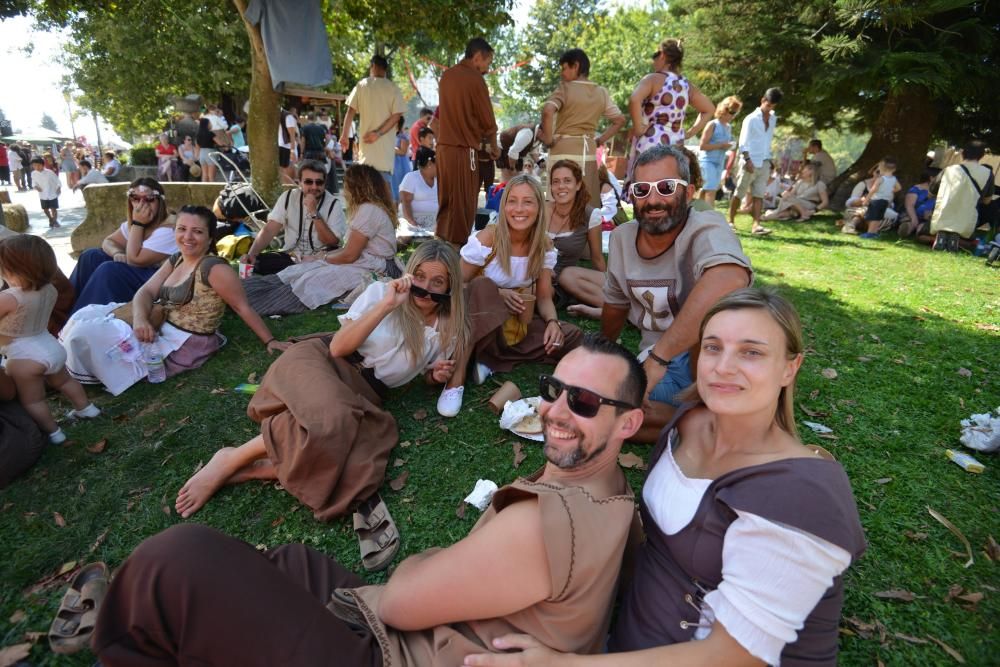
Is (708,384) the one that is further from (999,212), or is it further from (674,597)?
(999,212)

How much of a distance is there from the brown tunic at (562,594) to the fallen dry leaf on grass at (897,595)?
67.6 inches

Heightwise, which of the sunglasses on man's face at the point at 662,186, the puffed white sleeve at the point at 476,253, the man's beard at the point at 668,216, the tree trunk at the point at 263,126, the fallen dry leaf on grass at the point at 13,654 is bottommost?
the fallen dry leaf on grass at the point at 13,654

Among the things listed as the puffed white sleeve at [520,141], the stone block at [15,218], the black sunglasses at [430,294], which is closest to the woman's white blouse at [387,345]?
the black sunglasses at [430,294]

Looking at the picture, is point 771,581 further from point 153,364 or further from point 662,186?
point 153,364

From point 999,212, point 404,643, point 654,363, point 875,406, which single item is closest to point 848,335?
point 875,406

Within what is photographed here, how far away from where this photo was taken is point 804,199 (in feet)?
44.9

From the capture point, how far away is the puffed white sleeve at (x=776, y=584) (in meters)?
1.47

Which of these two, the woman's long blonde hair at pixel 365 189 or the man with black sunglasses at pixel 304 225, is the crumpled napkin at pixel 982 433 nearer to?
the woman's long blonde hair at pixel 365 189

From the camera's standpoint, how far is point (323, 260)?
21.1ft

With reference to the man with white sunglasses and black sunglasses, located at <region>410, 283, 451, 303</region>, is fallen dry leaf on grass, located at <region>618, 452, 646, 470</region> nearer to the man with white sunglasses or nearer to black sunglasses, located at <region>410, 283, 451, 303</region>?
the man with white sunglasses

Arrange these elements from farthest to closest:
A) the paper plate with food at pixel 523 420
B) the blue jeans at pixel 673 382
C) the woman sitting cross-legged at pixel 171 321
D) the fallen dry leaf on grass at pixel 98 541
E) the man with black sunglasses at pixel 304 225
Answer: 1. the man with black sunglasses at pixel 304 225
2. the woman sitting cross-legged at pixel 171 321
3. the paper plate with food at pixel 523 420
4. the blue jeans at pixel 673 382
5. the fallen dry leaf on grass at pixel 98 541

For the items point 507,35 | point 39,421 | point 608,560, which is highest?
point 507,35

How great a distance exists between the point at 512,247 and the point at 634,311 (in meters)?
1.48

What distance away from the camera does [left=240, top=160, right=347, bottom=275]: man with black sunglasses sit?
6.50m
